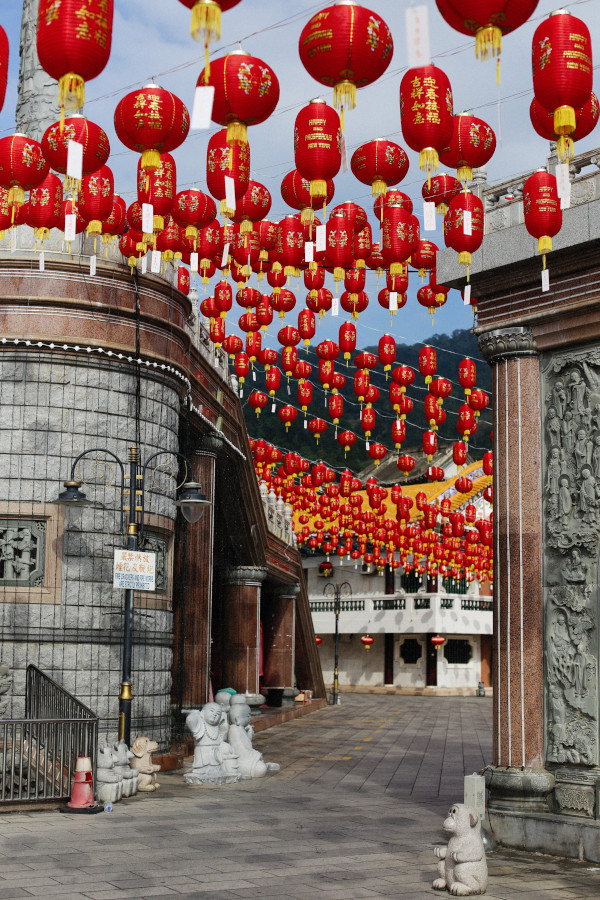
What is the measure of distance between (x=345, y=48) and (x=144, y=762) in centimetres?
1095

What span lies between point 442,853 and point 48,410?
9.90 metres

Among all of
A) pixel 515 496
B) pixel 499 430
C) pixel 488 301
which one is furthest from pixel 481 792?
pixel 488 301

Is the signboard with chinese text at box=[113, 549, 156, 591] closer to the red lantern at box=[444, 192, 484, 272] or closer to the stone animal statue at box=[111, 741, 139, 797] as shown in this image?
the stone animal statue at box=[111, 741, 139, 797]

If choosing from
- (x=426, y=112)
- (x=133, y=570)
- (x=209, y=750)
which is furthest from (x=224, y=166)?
(x=209, y=750)

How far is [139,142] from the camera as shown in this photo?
938 cm

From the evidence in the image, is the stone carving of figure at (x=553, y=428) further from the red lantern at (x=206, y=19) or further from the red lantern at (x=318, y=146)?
the red lantern at (x=206, y=19)

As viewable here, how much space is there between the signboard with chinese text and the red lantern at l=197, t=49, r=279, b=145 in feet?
24.4

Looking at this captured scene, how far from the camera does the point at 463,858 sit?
29.9 ft

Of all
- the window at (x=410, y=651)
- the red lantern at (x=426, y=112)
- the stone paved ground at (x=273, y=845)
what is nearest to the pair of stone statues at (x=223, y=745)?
the stone paved ground at (x=273, y=845)

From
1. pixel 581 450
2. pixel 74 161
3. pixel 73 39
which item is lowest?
pixel 581 450

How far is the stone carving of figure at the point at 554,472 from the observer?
1199 centimetres

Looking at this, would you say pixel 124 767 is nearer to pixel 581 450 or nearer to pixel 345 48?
pixel 581 450

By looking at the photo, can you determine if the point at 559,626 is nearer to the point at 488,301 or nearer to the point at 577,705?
the point at 577,705

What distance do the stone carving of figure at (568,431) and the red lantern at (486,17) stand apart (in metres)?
5.72
